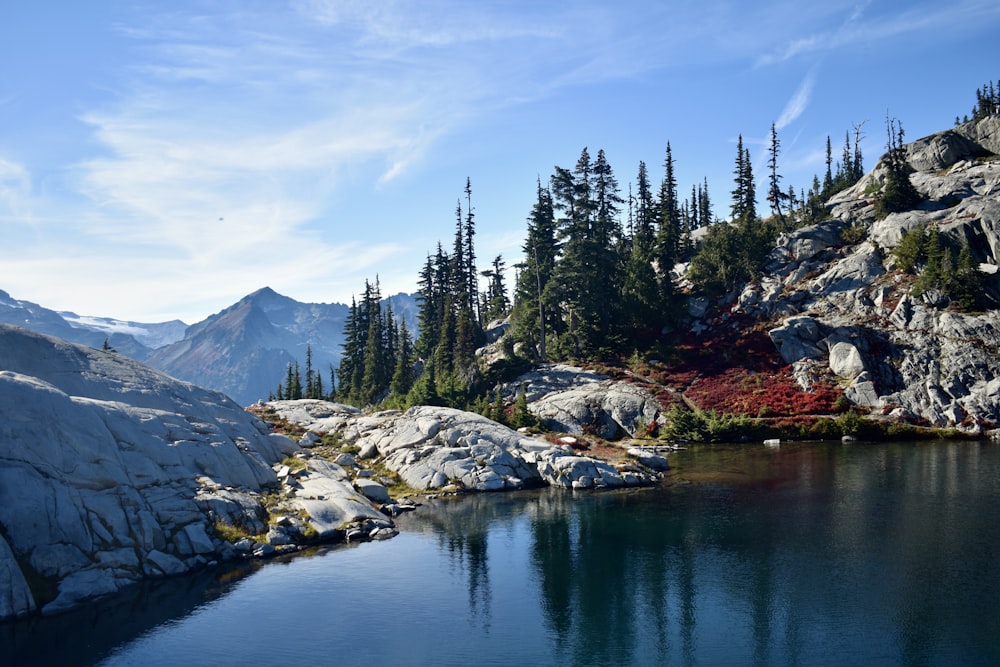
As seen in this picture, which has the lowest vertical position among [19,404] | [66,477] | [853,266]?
[66,477]

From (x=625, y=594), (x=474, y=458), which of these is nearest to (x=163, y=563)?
(x=625, y=594)

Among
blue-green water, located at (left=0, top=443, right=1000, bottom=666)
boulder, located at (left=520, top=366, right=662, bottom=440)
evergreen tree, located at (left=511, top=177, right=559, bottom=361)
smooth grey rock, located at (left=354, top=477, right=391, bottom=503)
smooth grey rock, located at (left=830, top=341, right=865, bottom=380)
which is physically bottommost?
blue-green water, located at (left=0, top=443, right=1000, bottom=666)

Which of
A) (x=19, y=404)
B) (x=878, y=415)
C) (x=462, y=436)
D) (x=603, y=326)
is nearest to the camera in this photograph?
(x=19, y=404)

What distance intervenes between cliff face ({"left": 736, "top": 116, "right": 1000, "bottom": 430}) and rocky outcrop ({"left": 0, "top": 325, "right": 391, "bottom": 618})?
60.4 m

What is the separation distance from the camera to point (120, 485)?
1565 inches

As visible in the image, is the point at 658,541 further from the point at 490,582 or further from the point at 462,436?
the point at 462,436

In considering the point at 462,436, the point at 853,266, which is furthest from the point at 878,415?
the point at 462,436

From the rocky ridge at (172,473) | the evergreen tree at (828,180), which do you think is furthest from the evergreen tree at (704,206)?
the rocky ridge at (172,473)

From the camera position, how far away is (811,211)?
115 meters

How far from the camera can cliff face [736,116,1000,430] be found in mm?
68688

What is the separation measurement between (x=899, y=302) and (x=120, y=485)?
8693cm

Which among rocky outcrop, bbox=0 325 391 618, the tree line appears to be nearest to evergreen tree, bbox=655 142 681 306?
the tree line

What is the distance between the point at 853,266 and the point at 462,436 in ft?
207

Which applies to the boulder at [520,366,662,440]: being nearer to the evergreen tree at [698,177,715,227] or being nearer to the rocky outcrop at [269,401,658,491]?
the rocky outcrop at [269,401,658,491]
